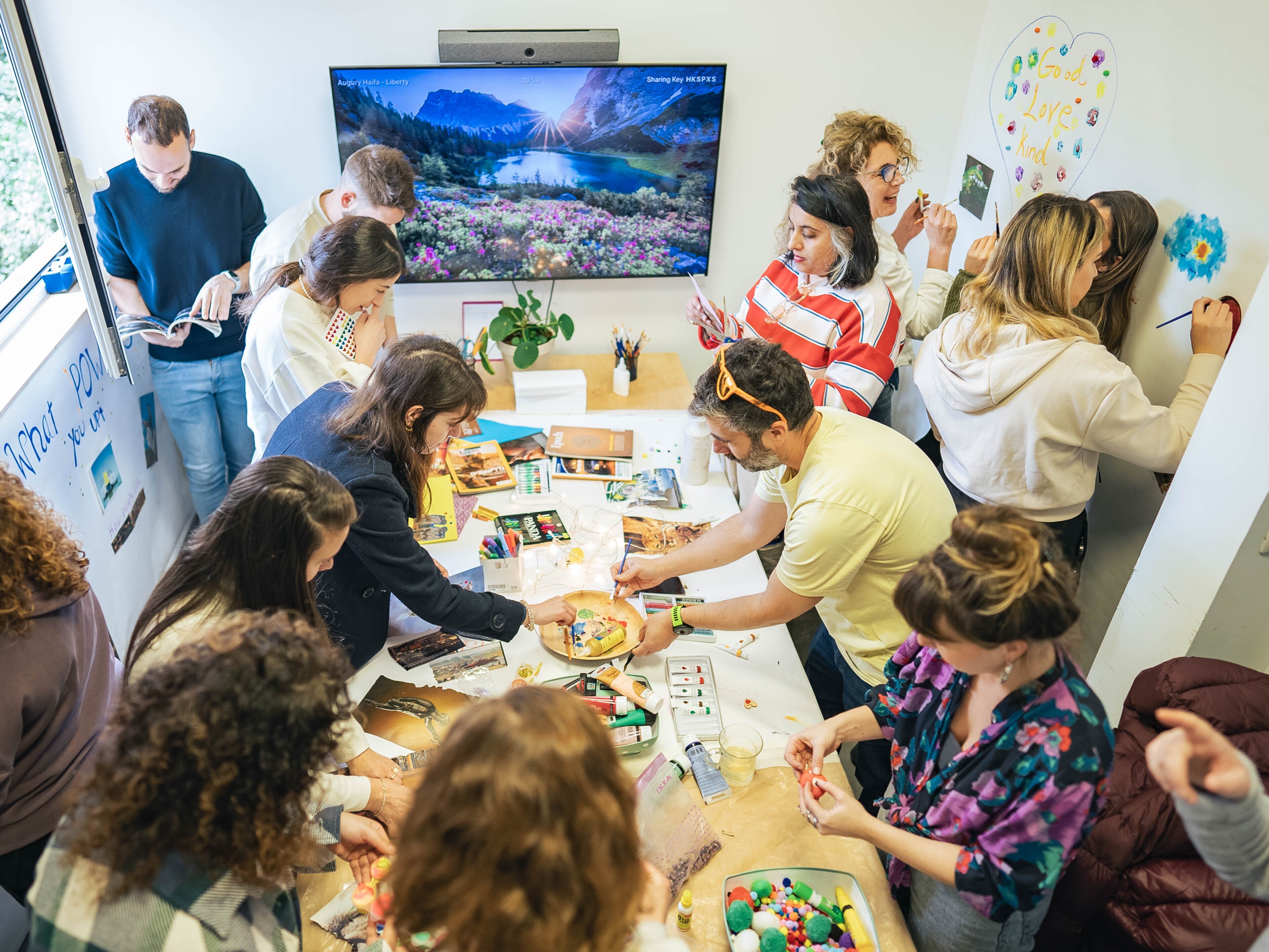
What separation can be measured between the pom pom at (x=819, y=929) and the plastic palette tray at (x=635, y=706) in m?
0.48

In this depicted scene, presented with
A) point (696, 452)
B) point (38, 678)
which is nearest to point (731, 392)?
point (696, 452)

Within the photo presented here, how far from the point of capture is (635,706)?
196 cm

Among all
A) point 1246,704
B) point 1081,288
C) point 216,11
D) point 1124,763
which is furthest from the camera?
point 216,11

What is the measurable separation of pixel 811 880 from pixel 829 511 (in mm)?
747

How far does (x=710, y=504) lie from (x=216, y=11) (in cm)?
271

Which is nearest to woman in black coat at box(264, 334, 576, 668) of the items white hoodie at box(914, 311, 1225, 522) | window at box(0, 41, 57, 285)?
white hoodie at box(914, 311, 1225, 522)

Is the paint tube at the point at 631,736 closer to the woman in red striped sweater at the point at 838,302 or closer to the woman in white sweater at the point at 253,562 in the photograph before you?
the woman in white sweater at the point at 253,562

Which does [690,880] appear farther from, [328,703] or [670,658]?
[328,703]

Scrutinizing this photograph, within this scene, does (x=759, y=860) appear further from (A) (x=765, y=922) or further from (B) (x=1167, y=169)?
(B) (x=1167, y=169)

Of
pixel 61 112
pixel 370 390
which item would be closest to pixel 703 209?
pixel 370 390

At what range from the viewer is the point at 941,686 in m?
1.58

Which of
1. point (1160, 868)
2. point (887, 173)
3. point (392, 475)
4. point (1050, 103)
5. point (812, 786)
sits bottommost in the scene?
point (1160, 868)

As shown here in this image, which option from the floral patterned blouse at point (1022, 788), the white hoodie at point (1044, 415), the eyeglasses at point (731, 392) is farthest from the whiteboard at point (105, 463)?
the white hoodie at point (1044, 415)

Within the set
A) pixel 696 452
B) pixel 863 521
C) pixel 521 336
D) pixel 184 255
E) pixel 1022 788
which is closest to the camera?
pixel 1022 788
